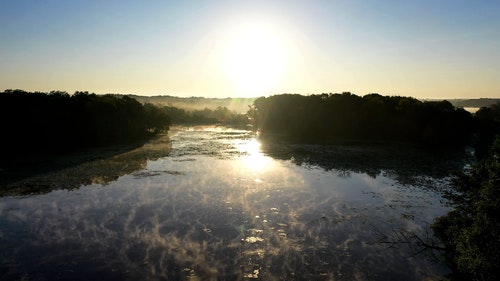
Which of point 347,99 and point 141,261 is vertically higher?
point 347,99

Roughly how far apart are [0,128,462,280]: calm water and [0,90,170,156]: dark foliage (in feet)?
117

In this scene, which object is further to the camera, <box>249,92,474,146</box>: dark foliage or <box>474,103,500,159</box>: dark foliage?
<box>249,92,474,146</box>: dark foliage

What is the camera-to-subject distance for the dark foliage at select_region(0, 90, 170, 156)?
2741 inches

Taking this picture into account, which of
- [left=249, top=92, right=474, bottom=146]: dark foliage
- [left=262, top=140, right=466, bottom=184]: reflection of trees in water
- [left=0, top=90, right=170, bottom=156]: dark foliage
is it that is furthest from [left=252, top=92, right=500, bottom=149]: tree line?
[left=0, top=90, right=170, bottom=156]: dark foliage

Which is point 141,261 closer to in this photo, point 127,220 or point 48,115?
point 127,220

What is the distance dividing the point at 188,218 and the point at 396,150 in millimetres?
56318

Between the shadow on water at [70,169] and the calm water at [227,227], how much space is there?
3.16 meters

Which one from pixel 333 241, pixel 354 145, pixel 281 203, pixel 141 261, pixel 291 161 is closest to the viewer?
pixel 141 261

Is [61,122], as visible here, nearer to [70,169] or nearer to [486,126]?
[70,169]

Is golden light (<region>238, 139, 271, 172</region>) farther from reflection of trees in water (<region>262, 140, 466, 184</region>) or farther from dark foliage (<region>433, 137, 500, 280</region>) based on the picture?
dark foliage (<region>433, 137, 500, 280</region>)

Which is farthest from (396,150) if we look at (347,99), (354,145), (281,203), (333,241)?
(333,241)

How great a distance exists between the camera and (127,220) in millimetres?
29375

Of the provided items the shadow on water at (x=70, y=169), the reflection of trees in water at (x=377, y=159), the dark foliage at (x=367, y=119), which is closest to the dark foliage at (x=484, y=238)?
the reflection of trees in water at (x=377, y=159)

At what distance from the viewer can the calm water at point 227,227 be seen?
20812mm
